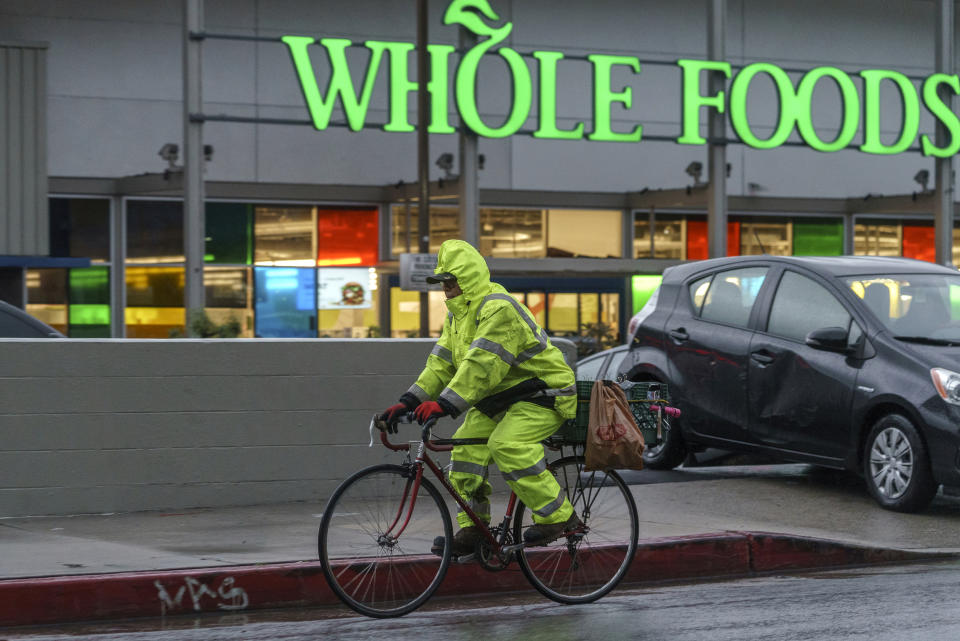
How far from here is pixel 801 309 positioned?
10.2 meters

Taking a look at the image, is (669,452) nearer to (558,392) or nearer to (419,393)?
(558,392)

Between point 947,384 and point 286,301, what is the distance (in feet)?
64.3

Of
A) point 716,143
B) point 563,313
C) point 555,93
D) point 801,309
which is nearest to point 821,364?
point 801,309

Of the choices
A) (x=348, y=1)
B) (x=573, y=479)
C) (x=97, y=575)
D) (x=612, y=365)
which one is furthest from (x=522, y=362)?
(x=348, y=1)

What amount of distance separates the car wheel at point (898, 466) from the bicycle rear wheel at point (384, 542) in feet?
13.0

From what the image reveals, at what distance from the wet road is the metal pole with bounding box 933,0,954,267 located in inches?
866

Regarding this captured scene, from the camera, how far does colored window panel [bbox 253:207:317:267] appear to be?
1068 inches

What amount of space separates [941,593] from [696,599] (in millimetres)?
1214

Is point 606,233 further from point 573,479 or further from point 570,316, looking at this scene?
point 573,479

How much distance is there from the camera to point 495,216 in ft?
94.0

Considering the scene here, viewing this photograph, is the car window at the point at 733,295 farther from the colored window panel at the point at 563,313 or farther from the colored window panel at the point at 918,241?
the colored window panel at the point at 918,241

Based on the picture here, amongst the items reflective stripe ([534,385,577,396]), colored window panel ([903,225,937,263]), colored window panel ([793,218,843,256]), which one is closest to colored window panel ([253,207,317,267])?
colored window panel ([793,218,843,256])

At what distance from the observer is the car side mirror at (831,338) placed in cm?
955

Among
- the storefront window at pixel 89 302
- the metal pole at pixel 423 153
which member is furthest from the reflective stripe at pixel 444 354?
the storefront window at pixel 89 302
